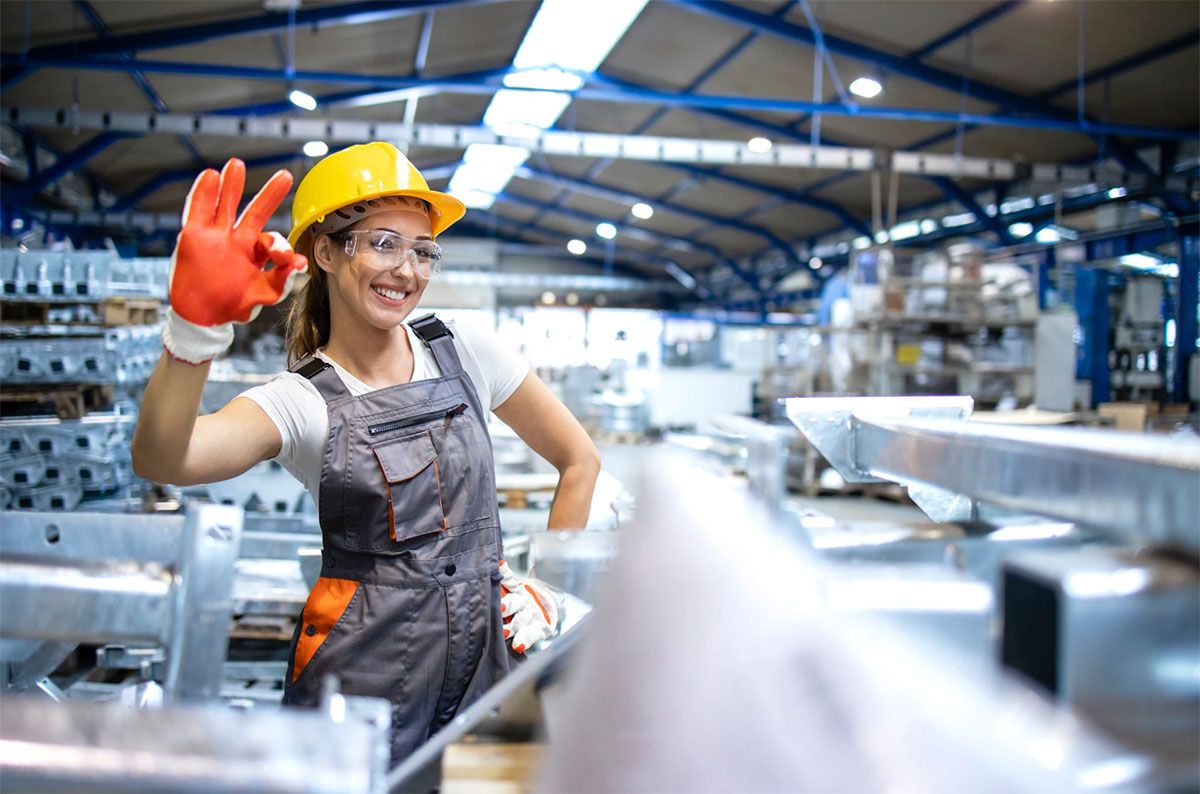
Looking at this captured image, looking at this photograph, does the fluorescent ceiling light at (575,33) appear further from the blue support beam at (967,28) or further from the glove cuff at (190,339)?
the glove cuff at (190,339)

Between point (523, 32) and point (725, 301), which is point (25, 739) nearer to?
point (523, 32)

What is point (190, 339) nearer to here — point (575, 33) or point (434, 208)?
point (434, 208)

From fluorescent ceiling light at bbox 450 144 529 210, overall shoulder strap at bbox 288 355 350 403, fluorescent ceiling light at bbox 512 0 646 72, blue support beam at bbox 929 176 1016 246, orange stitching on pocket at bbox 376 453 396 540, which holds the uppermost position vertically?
fluorescent ceiling light at bbox 512 0 646 72

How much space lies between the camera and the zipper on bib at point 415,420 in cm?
179

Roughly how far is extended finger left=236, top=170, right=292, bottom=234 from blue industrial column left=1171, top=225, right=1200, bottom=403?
411 inches

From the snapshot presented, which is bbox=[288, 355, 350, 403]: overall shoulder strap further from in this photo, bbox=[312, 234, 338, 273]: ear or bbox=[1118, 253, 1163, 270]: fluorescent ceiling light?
bbox=[1118, 253, 1163, 270]: fluorescent ceiling light

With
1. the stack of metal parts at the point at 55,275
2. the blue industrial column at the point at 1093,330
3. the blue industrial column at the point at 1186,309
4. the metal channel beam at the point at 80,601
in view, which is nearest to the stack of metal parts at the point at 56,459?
the stack of metal parts at the point at 55,275

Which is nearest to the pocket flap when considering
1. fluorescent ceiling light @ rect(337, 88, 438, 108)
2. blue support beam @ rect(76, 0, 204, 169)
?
blue support beam @ rect(76, 0, 204, 169)

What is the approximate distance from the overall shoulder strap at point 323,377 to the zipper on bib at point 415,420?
102mm

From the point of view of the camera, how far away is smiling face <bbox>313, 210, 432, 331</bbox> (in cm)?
186

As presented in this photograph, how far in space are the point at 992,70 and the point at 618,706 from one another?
10143 millimetres

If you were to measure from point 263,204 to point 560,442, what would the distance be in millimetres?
1025

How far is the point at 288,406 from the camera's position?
174 centimetres

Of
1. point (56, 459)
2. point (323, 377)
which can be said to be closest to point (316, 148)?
point (56, 459)
